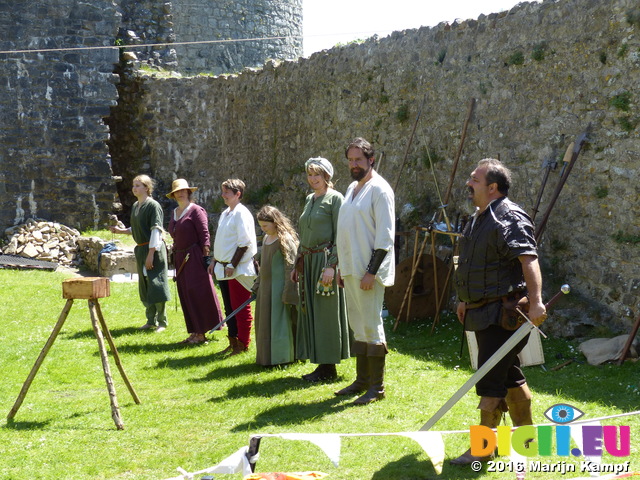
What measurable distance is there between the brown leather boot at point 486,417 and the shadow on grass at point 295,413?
1276 mm

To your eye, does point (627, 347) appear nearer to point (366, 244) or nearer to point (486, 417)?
point (366, 244)

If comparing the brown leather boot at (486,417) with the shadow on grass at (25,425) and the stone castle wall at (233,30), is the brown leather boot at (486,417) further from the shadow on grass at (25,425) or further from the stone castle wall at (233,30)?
the stone castle wall at (233,30)

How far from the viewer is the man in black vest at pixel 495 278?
163 inches

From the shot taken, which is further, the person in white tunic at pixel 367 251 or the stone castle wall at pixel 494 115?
the stone castle wall at pixel 494 115

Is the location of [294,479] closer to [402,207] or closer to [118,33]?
[402,207]

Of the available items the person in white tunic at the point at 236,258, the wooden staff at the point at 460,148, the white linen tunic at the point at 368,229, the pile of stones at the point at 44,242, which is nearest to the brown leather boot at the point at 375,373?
the white linen tunic at the point at 368,229

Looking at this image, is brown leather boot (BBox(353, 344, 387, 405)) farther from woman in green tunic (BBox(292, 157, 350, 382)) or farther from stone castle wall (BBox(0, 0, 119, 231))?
stone castle wall (BBox(0, 0, 119, 231))

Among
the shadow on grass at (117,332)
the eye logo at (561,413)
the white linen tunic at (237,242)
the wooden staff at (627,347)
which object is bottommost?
the shadow on grass at (117,332)

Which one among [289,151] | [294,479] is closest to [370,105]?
[289,151]

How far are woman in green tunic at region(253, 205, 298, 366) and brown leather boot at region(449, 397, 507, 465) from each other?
8.66 ft

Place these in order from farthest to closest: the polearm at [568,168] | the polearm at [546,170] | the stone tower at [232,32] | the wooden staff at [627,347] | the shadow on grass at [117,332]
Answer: the stone tower at [232,32] < the shadow on grass at [117,332] < the polearm at [546,170] < the polearm at [568,168] < the wooden staff at [627,347]

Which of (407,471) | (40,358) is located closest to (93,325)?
(40,358)

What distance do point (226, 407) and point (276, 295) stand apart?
1.35 m

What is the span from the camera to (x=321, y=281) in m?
6.00
